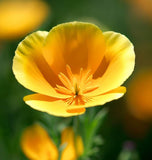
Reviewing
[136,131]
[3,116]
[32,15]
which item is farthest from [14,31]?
[136,131]

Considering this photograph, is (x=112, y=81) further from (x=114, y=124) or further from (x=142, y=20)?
(x=142, y=20)

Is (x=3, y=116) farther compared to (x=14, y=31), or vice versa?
(x=14, y=31)

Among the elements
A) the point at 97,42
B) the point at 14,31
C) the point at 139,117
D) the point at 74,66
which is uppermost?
the point at 97,42

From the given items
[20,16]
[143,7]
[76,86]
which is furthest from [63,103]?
[143,7]

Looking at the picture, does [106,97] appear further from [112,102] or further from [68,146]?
[112,102]

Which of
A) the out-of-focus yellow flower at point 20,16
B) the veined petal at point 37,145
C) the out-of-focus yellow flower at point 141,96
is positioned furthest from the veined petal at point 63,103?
the out-of-focus yellow flower at point 20,16

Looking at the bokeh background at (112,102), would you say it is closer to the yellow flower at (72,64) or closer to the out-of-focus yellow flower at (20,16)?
the out-of-focus yellow flower at (20,16)
